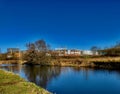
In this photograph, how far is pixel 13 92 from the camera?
21672mm

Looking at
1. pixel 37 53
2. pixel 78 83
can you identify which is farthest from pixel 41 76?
pixel 37 53

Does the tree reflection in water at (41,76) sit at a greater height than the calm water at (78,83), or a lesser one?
greater

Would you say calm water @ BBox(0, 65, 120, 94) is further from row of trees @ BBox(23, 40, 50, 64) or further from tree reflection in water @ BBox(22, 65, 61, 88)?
row of trees @ BBox(23, 40, 50, 64)

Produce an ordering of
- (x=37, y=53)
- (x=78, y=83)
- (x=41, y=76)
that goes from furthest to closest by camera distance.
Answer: (x=37, y=53) → (x=41, y=76) → (x=78, y=83)

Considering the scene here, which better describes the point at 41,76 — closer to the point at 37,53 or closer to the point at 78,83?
the point at 78,83

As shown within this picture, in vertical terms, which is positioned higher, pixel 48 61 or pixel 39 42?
pixel 39 42

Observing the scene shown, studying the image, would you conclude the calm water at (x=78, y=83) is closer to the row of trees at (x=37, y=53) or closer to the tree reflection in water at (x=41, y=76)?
the tree reflection in water at (x=41, y=76)

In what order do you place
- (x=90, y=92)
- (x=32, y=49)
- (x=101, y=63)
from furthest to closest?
(x=32, y=49) → (x=101, y=63) → (x=90, y=92)

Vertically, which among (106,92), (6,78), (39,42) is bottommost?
(106,92)

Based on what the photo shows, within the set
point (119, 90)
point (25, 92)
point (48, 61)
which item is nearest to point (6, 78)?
point (25, 92)

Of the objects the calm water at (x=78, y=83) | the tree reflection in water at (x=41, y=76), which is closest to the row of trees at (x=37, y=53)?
the tree reflection in water at (x=41, y=76)

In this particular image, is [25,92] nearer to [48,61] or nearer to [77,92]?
[77,92]

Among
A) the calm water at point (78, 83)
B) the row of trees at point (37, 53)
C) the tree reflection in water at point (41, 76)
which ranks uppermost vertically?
the row of trees at point (37, 53)

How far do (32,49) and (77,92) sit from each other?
83617 mm
